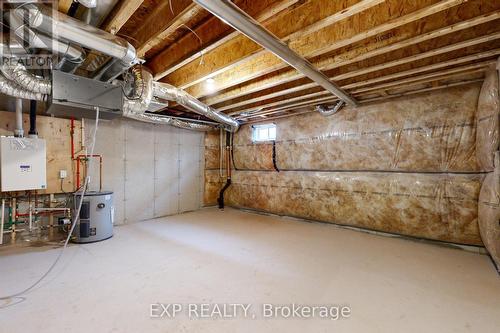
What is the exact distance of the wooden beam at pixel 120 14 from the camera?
1.71 m

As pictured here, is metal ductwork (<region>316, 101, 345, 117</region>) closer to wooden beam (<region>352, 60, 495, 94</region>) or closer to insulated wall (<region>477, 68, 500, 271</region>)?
wooden beam (<region>352, 60, 495, 94</region>)

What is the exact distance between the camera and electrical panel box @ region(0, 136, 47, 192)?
2885mm

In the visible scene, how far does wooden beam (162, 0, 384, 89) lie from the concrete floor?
2.26 m

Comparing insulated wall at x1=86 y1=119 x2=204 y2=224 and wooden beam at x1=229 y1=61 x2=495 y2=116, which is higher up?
wooden beam at x1=229 y1=61 x2=495 y2=116

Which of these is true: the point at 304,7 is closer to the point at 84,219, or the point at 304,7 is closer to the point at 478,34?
the point at 478,34

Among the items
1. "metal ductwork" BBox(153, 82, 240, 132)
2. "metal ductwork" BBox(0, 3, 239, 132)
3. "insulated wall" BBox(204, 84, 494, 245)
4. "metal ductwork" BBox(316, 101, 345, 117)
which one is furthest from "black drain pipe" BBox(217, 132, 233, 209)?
"metal ductwork" BBox(316, 101, 345, 117)

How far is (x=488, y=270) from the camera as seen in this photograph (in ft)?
8.13

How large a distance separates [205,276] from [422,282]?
2097 mm

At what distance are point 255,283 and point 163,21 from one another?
8.15ft

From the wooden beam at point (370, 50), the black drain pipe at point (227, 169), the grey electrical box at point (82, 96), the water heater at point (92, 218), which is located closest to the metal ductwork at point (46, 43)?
the grey electrical box at point (82, 96)

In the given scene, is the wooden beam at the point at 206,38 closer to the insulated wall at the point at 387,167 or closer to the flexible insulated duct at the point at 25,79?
the flexible insulated duct at the point at 25,79

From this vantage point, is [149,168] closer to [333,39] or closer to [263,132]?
[263,132]

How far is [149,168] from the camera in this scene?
4.86 metres

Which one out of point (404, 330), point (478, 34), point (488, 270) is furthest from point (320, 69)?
point (488, 270)
